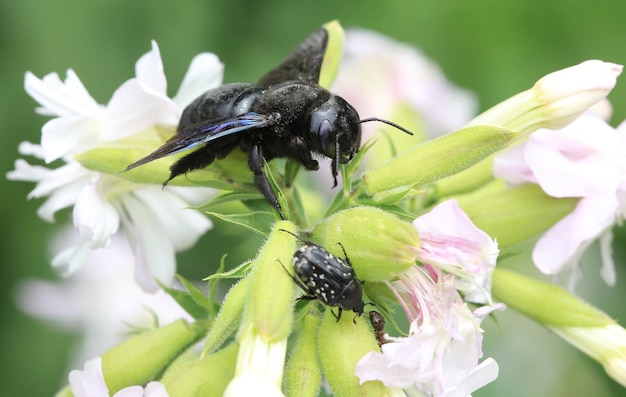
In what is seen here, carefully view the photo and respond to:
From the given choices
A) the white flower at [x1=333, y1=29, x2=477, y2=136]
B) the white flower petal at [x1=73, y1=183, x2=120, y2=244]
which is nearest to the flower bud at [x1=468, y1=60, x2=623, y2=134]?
the white flower petal at [x1=73, y1=183, x2=120, y2=244]

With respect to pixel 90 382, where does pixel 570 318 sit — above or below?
below

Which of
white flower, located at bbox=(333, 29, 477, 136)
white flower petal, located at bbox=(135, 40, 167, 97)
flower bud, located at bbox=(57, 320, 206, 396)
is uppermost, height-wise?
white flower petal, located at bbox=(135, 40, 167, 97)

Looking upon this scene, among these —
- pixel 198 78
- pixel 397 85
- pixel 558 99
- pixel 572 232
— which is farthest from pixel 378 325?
pixel 397 85

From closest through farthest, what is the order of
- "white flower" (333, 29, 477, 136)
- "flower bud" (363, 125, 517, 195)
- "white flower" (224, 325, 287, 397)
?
"white flower" (224, 325, 287, 397)
"flower bud" (363, 125, 517, 195)
"white flower" (333, 29, 477, 136)

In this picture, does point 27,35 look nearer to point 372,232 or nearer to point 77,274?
point 77,274

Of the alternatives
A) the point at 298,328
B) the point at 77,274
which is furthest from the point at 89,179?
the point at 77,274

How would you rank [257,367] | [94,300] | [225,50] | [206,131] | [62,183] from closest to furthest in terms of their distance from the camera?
1. [257,367]
2. [206,131]
3. [62,183]
4. [94,300]
5. [225,50]

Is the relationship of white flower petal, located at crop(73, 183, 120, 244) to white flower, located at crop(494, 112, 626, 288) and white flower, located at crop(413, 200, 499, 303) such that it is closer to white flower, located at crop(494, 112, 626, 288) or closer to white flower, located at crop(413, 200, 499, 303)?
white flower, located at crop(413, 200, 499, 303)

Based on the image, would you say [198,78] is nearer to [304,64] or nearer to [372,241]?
[304,64]
